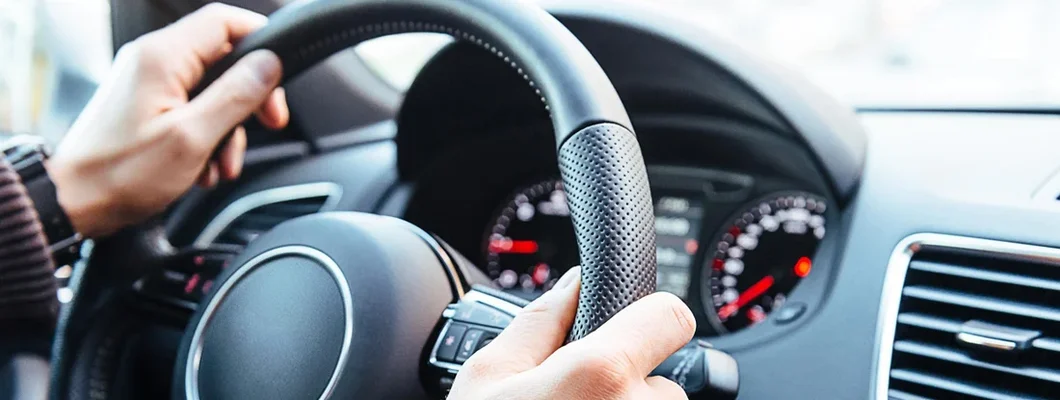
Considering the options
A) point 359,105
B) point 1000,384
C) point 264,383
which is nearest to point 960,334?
point 1000,384

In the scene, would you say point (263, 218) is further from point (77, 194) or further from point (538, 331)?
point (538, 331)

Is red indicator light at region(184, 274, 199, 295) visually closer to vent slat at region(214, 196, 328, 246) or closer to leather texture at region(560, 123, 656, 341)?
vent slat at region(214, 196, 328, 246)

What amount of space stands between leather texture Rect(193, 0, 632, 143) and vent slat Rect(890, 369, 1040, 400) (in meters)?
0.41

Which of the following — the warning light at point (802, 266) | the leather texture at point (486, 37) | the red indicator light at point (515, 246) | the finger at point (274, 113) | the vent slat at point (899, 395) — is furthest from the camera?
the red indicator light at point (515, 246)

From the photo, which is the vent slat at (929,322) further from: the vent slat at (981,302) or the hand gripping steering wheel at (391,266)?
the hand gripping steering wheel at (391,266)

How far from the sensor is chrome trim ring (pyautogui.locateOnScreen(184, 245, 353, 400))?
0.79 meters

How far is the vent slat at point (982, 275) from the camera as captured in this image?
2.82 feet

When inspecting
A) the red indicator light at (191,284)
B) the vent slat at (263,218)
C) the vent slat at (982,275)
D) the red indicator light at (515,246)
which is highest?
the vent slat at (982,275)

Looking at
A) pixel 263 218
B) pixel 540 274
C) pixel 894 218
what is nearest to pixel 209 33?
pixel 263 218

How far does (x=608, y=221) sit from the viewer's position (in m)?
0.62

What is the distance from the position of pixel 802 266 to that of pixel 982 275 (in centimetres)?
35

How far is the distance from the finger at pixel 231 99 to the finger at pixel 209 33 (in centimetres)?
4

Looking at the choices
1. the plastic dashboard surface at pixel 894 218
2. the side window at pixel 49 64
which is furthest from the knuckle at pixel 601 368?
the side window at pixel 49 64

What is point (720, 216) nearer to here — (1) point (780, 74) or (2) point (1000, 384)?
(1) point (780, 74)
